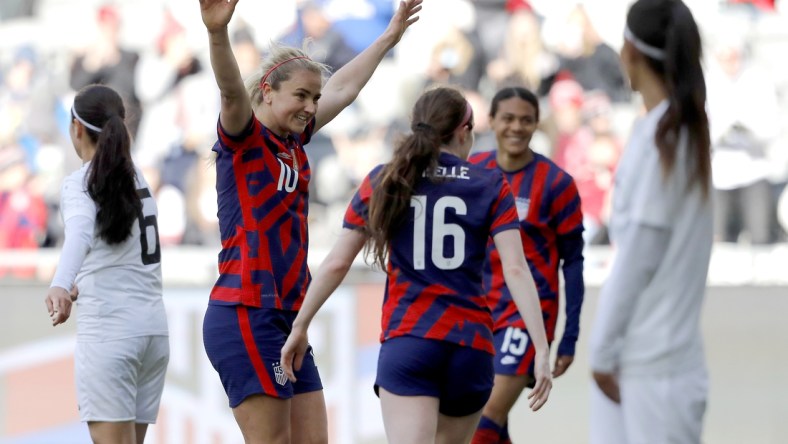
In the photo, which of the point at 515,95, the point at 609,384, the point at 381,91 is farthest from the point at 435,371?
the point at 381,91

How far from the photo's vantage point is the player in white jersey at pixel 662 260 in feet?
9.68

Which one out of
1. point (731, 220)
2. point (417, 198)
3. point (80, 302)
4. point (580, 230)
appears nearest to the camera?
point (417, 198)

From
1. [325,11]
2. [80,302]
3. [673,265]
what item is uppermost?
[325,11]

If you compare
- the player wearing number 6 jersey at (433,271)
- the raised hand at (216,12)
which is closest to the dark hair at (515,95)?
the player wearing number 6 jersey at (433,271)

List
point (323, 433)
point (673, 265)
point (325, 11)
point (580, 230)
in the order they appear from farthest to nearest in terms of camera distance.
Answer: point (325, 11) < point (580, 230) < point (323, 433) < point (673, 265)

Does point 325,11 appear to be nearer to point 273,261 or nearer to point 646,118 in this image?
point 273,261

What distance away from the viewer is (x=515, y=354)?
603 centimetres

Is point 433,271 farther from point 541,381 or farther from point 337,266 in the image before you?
point 541,381

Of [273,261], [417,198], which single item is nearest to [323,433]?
[273,261]

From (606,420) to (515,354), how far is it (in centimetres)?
291

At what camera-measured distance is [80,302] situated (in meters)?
5.12

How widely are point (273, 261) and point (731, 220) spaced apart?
22.0ft

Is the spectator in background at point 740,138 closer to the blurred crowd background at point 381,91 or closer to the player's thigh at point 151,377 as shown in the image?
the blurred crowd background at point 381,91

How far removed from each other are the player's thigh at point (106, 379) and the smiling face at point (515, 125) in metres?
2.22
